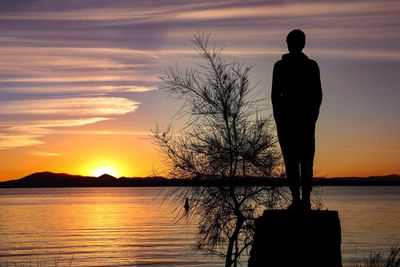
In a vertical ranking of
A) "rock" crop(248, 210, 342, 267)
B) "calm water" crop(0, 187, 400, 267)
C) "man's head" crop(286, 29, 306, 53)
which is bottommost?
"calm water" crop(0, 187, 400, 267)

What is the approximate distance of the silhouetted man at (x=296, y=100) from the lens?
1051 cm

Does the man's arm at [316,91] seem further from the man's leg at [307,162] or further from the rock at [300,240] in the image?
the rock at [300,240]

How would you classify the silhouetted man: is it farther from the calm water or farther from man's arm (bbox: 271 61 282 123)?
the calm water

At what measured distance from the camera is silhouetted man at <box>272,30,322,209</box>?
10.5 meters

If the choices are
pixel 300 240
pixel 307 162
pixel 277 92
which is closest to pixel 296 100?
pixel 277 92

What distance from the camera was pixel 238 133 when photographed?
2236 centimetres

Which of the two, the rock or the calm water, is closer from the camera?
the rock

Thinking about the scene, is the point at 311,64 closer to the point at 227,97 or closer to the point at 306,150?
the point at 306,150

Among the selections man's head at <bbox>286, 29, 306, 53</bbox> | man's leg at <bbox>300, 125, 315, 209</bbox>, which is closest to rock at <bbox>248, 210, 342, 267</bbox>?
man's leg at <bbox>300, 125, 315, 209</bbox>

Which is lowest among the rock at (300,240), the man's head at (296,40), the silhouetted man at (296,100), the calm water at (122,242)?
the calm water at (122,242)

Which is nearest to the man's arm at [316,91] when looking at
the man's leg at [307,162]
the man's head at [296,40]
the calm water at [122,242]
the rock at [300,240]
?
the man's leg at [307,162]

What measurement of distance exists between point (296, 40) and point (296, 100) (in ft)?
3.18

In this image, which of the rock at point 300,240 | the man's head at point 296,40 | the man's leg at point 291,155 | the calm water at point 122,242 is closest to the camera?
the rock at point 300,240

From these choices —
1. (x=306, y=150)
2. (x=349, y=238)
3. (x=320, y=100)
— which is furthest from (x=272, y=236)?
(x=349, y=238)
